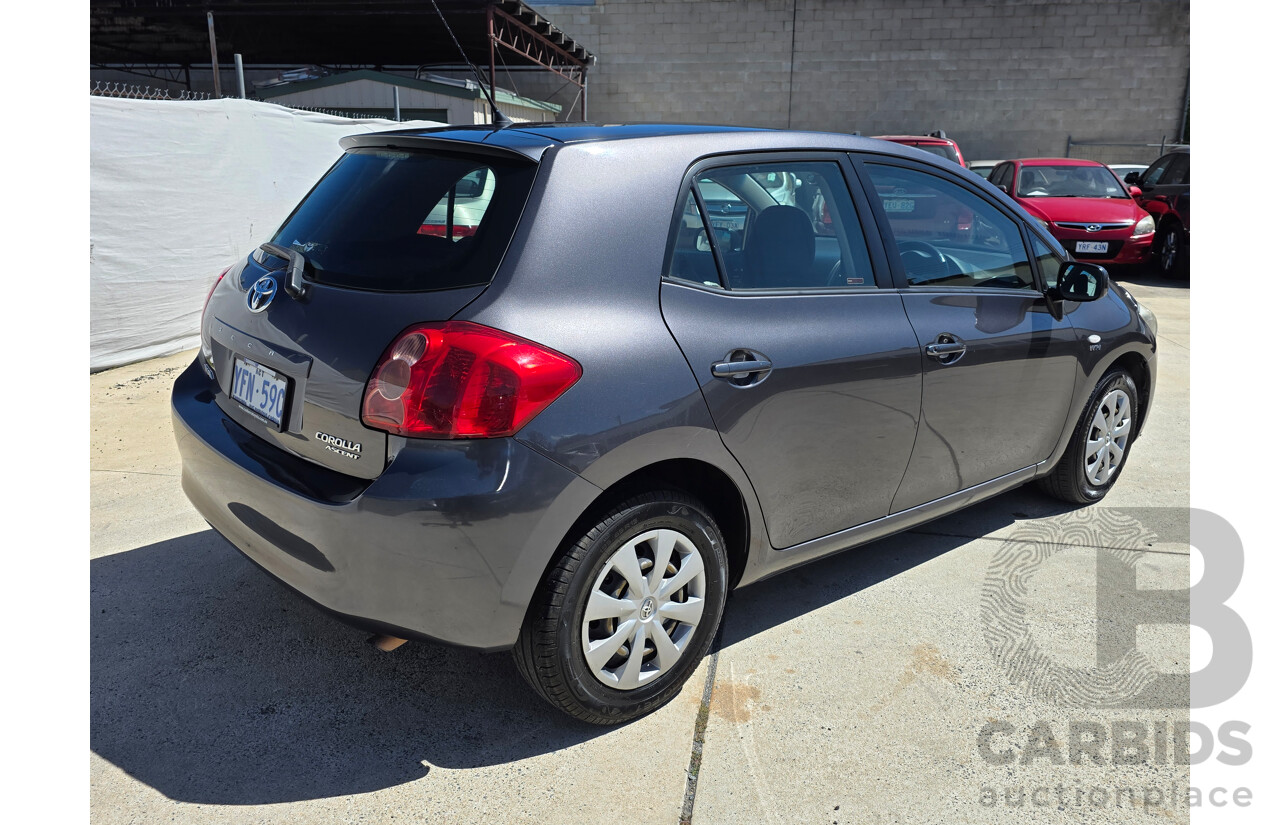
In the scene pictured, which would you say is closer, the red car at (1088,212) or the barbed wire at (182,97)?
the barbed wire at (182,97)

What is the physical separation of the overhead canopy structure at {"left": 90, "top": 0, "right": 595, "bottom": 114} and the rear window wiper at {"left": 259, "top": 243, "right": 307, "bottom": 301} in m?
12.8

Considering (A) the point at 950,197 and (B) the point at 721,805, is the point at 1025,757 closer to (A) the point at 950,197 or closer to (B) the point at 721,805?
(B) the point at 721,805

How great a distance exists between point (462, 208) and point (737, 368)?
2.83 feet

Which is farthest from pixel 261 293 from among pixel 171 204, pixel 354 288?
pixel 171 204

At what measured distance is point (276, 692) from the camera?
2.65m

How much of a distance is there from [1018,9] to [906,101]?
342 centimetres

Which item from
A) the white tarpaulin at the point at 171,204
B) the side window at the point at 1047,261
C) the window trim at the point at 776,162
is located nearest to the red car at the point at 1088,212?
the side window at the point at 1047,261

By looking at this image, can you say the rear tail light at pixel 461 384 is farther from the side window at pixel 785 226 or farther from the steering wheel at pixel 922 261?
the steering wheel at pixel 922 261

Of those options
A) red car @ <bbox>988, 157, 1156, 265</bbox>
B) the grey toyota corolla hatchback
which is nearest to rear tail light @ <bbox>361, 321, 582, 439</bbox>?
the grey toyota corolla hatchback

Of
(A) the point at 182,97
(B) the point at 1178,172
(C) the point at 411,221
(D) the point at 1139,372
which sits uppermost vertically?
(A) the point at 182,97

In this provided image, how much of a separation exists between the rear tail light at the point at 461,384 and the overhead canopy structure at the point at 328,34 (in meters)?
13.5

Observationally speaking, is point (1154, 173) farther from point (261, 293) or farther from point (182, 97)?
point (182, 97)

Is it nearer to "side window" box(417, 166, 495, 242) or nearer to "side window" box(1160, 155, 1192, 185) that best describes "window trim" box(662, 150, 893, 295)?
"side window" box(417, 166, 495, 242)

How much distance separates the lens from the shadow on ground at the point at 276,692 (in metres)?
2.35
